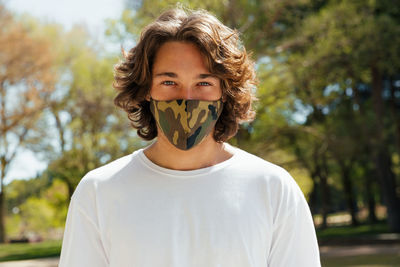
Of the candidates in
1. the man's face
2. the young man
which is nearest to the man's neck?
the young man

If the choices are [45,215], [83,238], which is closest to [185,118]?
[83,238]

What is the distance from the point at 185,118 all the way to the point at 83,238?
0.46 meters

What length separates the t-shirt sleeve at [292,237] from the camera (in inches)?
65.9

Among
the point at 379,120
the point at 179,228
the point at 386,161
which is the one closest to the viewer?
the point at 179,228

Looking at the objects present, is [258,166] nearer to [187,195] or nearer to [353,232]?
[187,195]

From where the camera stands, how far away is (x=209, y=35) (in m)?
1.67

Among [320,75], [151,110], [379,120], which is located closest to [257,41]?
[320,75]

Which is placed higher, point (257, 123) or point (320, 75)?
point (320, 75)

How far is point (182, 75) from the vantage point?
1.67 meters

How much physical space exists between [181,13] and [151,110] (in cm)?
32

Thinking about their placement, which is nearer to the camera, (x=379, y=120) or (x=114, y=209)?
(x=114, y=209)

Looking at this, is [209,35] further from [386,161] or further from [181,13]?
[386,161]

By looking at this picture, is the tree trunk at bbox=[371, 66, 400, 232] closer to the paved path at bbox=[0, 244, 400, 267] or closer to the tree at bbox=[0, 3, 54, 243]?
the paved path at bbox=[0, 244, 400, 267]

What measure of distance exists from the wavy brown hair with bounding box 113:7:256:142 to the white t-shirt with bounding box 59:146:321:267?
0.23 metres
